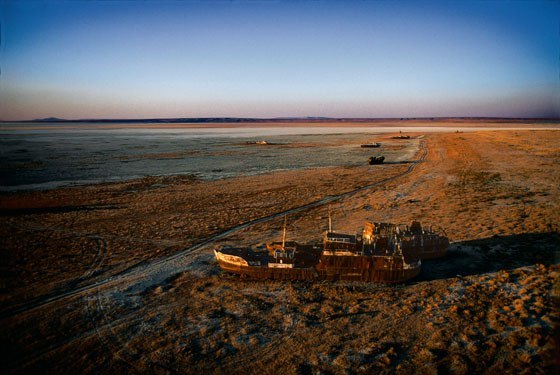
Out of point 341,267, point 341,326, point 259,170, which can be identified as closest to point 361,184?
point 259,170

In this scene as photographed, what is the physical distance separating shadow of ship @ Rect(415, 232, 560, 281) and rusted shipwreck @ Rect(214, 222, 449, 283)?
71cm

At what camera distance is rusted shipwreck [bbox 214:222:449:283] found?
39.4 ft

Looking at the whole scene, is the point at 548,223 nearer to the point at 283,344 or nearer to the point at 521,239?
the point at 521,239

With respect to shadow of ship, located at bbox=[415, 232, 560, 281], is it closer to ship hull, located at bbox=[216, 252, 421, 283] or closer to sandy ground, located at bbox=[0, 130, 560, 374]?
sandy ground, located at bbox=[0, 130, 560, 374]

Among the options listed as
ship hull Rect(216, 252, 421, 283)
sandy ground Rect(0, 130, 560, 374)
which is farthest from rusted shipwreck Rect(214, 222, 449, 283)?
sandy ground Rect(0, 130, 560, 374)

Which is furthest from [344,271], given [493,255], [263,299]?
[493,255]

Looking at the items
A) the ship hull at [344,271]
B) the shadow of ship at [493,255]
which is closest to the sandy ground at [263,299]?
the shadow of ship at [493,255]

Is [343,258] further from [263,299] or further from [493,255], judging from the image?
[493,255]

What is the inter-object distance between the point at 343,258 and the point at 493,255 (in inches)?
272

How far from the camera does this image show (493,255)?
13.7 m

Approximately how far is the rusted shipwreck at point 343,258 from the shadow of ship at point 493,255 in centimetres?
71

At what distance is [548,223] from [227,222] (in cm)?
1745

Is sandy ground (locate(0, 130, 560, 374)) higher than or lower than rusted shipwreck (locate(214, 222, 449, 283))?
lower

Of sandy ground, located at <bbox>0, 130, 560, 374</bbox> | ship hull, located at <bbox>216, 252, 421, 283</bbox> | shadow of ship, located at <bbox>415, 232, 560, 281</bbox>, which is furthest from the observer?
shadow of ship, located at <bbox>415, 232, 560, 281</bbox>
